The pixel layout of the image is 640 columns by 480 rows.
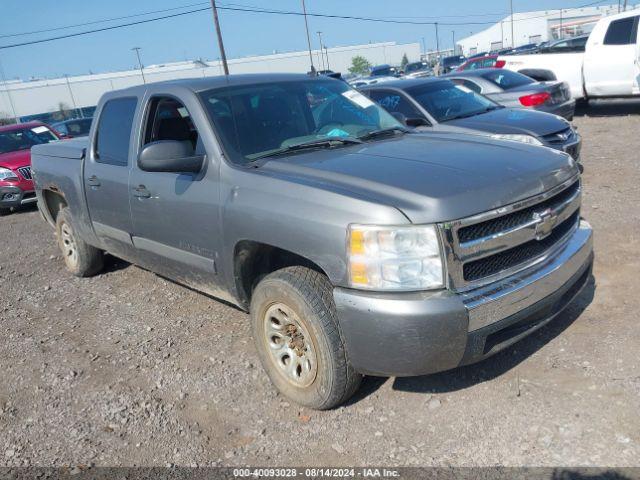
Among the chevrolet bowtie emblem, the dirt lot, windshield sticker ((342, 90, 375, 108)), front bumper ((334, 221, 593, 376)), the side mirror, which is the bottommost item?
the dirt lot

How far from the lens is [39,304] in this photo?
539 cm

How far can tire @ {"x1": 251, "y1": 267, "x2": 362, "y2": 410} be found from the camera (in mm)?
2812

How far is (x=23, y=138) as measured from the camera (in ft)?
37.4

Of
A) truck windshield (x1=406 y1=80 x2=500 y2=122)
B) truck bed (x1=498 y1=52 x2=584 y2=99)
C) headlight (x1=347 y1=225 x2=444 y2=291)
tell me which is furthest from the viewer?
truck bed (x1=498 y1=52 x2=584 y2=99)

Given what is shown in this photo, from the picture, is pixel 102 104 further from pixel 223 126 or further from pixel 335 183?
pixel 335 183

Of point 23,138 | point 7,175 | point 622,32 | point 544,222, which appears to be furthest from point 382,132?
point 23,138

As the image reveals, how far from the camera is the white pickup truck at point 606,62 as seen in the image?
1109 centimetres

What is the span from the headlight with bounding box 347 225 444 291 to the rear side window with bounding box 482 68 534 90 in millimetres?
8207

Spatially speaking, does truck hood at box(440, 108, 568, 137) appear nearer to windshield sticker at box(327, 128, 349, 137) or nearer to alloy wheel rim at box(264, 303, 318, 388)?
windshield sticker at box(327, 128, 349, 137)

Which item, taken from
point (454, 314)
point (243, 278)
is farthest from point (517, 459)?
point (243, 278)

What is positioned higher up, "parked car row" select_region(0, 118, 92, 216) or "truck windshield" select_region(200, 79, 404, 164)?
"truck windshield" select_region(200, 79, 404, 164)

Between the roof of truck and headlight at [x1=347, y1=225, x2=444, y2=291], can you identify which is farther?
the roof of truck

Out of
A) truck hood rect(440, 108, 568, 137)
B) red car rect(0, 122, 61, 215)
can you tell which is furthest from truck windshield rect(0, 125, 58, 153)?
truck hood rect(440, 108, 568, 137)

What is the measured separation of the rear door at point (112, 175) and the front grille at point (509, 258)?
272cm
